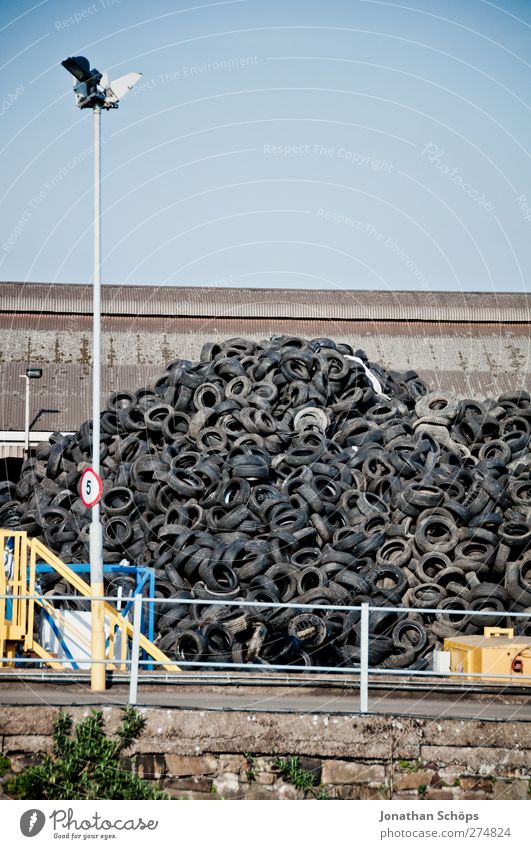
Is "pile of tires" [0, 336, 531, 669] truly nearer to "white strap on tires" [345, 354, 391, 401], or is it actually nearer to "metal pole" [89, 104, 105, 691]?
"white strap on tires" [345, 354, 391, 401]

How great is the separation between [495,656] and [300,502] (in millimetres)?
7260

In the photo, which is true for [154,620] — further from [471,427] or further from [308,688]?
[471,427]

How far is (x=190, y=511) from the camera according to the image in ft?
67.7

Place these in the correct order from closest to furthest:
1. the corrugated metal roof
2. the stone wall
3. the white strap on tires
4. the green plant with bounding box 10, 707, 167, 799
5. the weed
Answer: the green plant with bounding box 10, 707, 167, 799 < the weed < the stone wall < the white strap on tires < the corrugated metal roof

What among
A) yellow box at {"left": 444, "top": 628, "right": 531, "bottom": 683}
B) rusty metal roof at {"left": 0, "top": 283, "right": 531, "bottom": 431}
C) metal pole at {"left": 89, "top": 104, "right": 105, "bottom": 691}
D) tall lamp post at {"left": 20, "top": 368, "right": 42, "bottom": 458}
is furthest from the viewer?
rusty metal roof at {"left": 0, "top": 283, "right": 531, "bottom": 431}

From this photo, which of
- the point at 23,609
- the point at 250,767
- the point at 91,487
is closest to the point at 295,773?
the point at 250,767

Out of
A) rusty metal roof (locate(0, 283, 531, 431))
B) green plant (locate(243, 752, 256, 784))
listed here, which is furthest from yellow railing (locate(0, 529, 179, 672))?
rusty metal roof (locate(0, 283, 531, 431))

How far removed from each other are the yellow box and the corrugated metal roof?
23189mm

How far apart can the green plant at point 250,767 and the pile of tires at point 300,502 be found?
575 centimetres

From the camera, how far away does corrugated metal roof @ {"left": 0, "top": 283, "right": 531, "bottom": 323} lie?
120 feet

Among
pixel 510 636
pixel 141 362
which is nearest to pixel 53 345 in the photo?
pixel 141 362

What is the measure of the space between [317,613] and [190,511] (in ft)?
11.9

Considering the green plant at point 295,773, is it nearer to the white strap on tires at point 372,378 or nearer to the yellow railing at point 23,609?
the yellow railing at point 23,609

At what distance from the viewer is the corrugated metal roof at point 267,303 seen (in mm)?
36500
